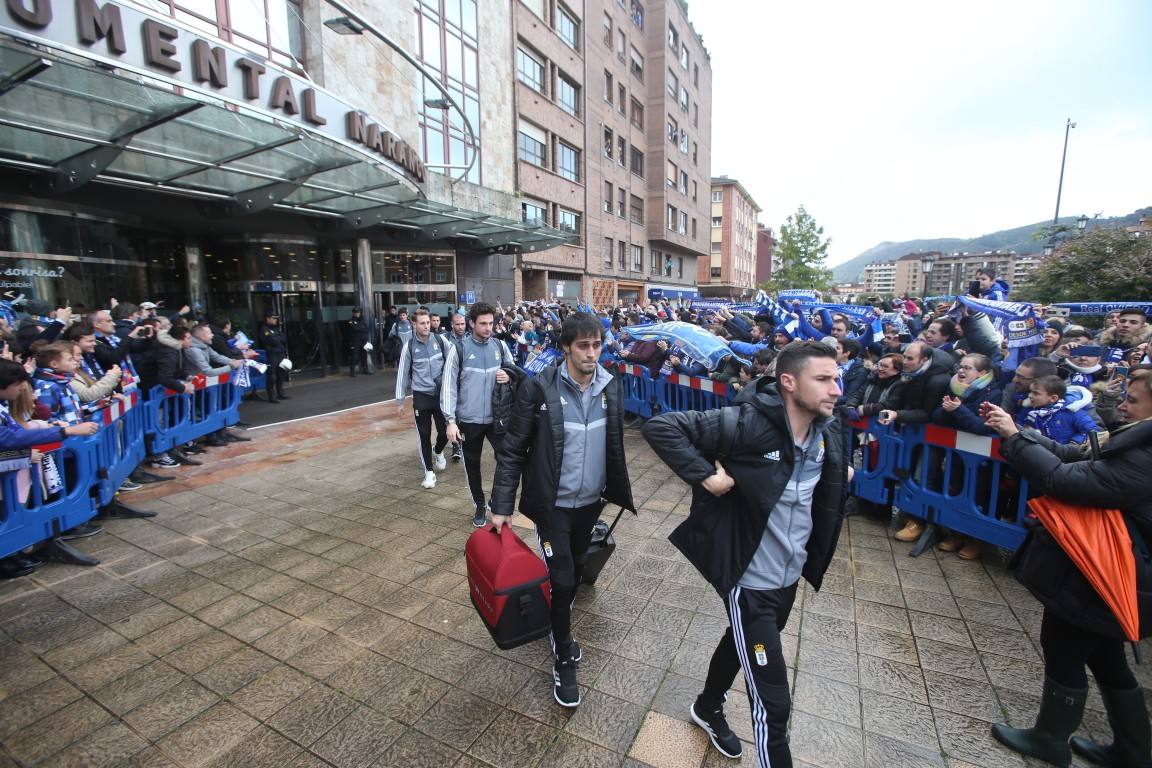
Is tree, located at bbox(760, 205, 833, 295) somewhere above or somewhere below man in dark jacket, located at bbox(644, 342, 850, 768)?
above

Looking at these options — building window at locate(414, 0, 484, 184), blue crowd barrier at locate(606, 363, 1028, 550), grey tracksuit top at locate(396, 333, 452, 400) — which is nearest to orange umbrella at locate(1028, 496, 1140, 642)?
blue crowd barrier at locate(606, 363, 1028, 550)

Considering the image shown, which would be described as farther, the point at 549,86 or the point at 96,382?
the point at 549,86

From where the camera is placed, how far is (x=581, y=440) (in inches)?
111

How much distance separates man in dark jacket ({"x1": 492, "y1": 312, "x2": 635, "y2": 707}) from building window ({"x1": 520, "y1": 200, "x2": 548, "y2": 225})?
65.9 ft

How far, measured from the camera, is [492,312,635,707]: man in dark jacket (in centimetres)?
274

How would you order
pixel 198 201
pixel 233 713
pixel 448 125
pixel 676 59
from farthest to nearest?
1. pixel 676 59
2. pixel 448 125
3. pixel 198 201
4. pixel 233 713

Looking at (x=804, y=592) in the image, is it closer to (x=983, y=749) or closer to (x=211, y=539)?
(x=983, y=749)

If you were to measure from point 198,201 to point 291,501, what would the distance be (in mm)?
9455

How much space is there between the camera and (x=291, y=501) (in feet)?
18.2

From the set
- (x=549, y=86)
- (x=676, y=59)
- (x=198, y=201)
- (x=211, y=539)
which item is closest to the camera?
(x=211, y=539)

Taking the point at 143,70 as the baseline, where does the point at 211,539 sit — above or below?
below

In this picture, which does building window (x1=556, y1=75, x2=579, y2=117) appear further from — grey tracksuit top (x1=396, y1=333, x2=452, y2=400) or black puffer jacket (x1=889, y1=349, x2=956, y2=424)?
black puffer jacket (x1=889, y1=349, x2=956, y2=424)

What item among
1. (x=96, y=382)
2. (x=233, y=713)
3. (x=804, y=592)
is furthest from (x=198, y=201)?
(x=804, y=592)

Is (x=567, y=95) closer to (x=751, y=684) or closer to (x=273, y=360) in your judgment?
(x=273, y=360)
